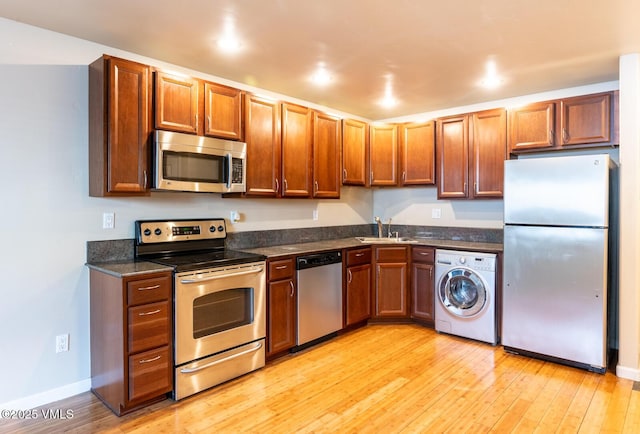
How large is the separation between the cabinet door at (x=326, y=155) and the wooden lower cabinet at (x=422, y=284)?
1115 millimetres

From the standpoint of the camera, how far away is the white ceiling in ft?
7.57

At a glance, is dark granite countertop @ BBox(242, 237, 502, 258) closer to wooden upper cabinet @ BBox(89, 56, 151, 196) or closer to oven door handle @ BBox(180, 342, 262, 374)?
oven door handle @ BBox(180, 342, 262, 374)

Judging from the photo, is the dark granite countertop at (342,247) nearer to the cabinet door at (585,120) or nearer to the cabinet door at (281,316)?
the cabinet door at (281,316)

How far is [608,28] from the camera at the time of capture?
2.58 metres

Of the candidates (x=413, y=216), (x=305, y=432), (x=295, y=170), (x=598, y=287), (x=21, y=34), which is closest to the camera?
(x=305, y=432)

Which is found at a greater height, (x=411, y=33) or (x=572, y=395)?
(x=411, y=33)

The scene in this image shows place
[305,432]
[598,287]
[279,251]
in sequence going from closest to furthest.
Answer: [305,432] < [598,287] < [279,251]

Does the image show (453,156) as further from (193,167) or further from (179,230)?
(179,230)

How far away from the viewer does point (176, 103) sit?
2.98m

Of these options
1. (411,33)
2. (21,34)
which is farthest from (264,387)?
(21,34)

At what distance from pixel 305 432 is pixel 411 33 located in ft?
8.57

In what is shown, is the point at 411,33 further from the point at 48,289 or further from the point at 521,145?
the point at 48,289

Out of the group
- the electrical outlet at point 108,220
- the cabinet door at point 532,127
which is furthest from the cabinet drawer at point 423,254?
the electrical outlet at point 108,220

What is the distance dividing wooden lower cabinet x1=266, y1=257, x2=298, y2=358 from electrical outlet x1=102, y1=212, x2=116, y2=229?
1.22m
